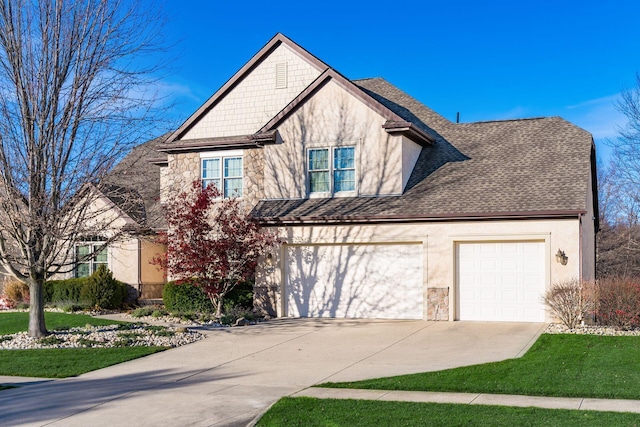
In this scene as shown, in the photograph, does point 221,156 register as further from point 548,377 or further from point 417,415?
point 417,415

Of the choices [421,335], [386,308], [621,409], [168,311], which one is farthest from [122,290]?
[621,409]

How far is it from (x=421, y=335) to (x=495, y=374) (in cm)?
510

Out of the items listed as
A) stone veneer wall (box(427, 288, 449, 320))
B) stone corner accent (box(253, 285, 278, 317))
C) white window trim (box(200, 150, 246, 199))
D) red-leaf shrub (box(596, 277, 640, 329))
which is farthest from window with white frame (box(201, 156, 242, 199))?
red-leaf shrub (box(596, 277, 640, 329))

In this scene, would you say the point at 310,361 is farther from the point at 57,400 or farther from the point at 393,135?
the point at 393,135

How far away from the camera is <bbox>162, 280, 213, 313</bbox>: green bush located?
22.6 meters

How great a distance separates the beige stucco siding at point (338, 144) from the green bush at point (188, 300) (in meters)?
3.71

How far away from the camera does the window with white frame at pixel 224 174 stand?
2400 cm

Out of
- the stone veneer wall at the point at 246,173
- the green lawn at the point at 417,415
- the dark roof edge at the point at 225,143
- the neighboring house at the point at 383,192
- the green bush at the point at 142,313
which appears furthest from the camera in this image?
the stone veneer wall at the point at 246,173

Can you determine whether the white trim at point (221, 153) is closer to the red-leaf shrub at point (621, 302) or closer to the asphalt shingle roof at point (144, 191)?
the asphalt shingle roof at point (144, 191)

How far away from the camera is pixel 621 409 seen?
9.80m

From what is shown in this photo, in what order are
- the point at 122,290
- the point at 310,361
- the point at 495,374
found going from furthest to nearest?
the point at 122,290 → the point at 310,361 → the point at 495,374

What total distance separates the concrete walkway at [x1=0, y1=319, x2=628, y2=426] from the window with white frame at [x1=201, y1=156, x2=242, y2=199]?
5.65m

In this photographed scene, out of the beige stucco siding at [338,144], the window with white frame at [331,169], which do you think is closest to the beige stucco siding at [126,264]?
the beige stucco siding at [338,144]

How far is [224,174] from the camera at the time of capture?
24234 mm
